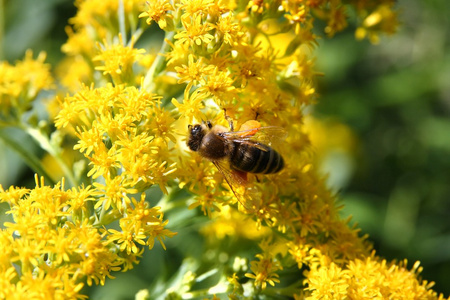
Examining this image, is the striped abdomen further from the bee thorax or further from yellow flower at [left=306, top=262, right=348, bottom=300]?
yellow flower at [left=306, top=262, right=348, bottom=300]

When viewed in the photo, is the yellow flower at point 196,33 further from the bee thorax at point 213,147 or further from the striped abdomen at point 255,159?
the striped abdomen at point 255,159

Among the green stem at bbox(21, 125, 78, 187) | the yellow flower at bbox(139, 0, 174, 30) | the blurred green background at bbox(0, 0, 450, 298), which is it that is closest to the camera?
the yellow flower at bbox(139, 0, 174, 30)

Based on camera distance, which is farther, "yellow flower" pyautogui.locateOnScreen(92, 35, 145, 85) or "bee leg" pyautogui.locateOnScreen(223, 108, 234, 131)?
"yellow flower" pyautogui.locateOnScreen(92, 35, 145, 85)

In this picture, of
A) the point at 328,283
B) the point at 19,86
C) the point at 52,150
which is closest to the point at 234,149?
the point at 328,283

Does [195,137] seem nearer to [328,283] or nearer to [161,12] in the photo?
[161,12]

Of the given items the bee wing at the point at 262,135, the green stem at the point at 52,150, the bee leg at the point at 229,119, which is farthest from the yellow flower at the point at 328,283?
the green stem at the point at 52,150

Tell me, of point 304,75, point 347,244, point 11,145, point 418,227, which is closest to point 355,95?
point 418,227

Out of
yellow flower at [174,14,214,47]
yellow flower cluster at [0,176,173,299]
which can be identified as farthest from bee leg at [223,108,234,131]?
yellow flower cluster at [0,176,173,299]

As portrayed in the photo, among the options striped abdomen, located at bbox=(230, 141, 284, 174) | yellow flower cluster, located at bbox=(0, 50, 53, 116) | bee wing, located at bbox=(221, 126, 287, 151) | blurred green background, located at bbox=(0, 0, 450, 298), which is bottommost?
blurred green background, located at bbox=(0, 0, 450, 298)
